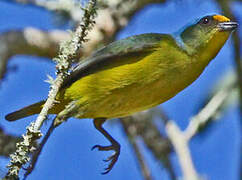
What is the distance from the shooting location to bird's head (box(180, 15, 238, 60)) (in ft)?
13.4

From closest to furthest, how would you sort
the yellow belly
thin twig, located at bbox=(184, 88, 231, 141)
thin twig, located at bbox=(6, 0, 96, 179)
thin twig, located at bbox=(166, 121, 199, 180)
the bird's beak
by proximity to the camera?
thin twig, located at bbox=(6, 0, 96, 179) → the yellow belly → the bird's beak → thin twig, located at bbox=(166, 121, 199, 180) → thin twig, located at bbox=(184, 88, 231, 141)

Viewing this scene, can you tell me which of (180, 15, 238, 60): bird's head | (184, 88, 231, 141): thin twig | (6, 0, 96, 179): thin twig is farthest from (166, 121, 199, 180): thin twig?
(6, 0, 96, 179): thin twig

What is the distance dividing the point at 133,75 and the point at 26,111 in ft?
2.69

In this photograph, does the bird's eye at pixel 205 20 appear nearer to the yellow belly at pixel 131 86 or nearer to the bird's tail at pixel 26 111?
the yellow belly at pixel 131 86

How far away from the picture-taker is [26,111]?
13.3ft

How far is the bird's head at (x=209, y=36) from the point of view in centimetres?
409

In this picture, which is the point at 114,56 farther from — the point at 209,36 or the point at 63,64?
the point at 63,64

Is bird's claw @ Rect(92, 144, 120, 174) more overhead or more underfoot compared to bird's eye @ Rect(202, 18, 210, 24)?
more underfoot

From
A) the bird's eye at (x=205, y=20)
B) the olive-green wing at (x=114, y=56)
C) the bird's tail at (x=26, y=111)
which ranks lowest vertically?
the bird's tail at (x=26, y=111)

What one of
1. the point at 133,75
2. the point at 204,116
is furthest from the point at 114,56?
the point at 204,116

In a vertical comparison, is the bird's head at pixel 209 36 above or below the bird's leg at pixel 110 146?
above

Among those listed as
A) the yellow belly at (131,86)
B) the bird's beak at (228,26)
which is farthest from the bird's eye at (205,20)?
the yellow belly at (131,86)

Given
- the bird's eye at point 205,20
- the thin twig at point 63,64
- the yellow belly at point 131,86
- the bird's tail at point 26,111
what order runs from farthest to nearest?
the bird's eye at point 205,20, the bird's tail at point 26,111, the yellow belly at point 131,86, the thin twig at point 63,64

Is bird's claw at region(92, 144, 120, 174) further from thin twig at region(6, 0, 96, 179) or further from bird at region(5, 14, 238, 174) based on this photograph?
thin twig at region(6, 0, 96, 179)
